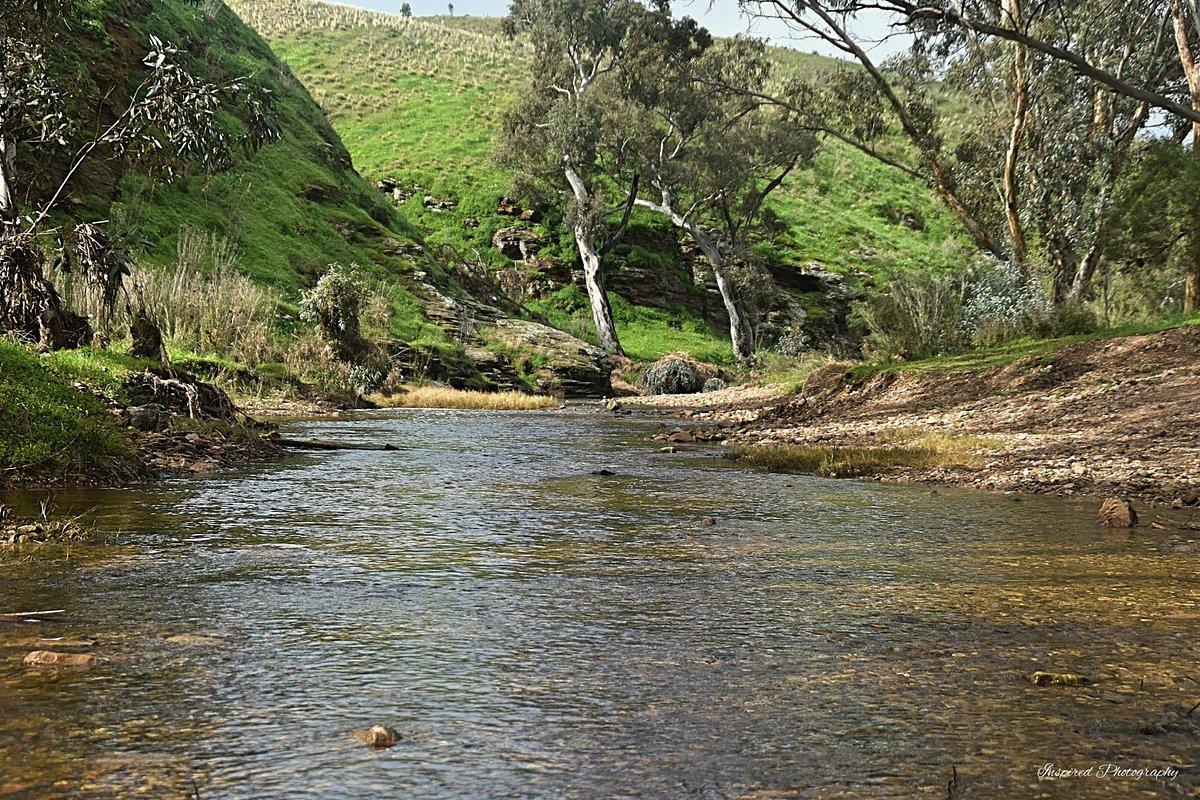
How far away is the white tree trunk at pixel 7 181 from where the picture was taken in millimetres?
9984

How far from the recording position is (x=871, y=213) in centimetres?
7031

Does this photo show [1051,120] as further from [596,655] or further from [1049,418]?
[596,655]

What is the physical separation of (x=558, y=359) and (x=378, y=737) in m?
31.2

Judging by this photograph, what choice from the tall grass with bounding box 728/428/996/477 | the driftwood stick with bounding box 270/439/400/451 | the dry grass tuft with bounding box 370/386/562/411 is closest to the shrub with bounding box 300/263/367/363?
the dry grass tuft with bounding box 370/386/562/411

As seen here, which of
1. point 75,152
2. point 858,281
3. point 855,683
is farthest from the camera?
point 858,281

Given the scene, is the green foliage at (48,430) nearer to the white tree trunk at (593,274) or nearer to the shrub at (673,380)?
the shrub at (673,380)

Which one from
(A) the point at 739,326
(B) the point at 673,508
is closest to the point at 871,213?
(A) the point at 739,326

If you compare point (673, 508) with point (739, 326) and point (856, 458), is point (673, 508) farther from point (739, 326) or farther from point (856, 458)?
point (739, 326)

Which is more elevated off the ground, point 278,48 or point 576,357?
point 278,48

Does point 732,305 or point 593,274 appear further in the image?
point 593,274

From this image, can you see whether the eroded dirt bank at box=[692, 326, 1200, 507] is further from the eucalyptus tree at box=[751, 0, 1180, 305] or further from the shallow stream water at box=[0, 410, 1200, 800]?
the eucalyptus tree at box=[751, 0, 1180, 305]

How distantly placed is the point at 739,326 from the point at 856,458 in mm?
35153
